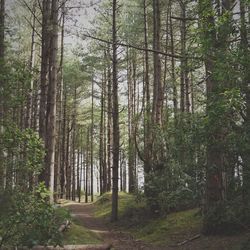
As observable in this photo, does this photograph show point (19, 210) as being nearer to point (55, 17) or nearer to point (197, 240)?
point (197, 240)


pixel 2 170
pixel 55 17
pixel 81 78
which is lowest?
pixel 2 170

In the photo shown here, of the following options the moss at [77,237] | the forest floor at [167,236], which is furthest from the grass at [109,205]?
the moss at [77,237]

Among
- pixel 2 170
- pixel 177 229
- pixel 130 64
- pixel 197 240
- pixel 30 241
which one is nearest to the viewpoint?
pixel 30 241

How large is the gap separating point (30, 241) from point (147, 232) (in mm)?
8191

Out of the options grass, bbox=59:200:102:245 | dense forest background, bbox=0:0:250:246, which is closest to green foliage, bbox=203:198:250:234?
dense forest background, bbox=0:0:250:246

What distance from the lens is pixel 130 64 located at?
28.2m

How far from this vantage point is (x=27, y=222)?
5.51 metres

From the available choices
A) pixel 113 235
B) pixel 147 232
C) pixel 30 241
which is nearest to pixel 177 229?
pixel 147 232

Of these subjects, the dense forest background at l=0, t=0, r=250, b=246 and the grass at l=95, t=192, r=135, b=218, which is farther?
the grass at l=95, t=192, r=135, b=218

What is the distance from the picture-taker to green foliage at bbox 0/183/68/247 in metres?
5.42

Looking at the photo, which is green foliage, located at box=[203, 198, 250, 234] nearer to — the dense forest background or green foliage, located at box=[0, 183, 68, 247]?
the dense forest background

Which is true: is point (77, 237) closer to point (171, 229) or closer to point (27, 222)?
point (171, 229)

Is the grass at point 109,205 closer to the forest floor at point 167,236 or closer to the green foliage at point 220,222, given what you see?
the forest floor at point 167,236

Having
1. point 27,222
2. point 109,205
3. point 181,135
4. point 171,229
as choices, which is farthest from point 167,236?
point 109,205
